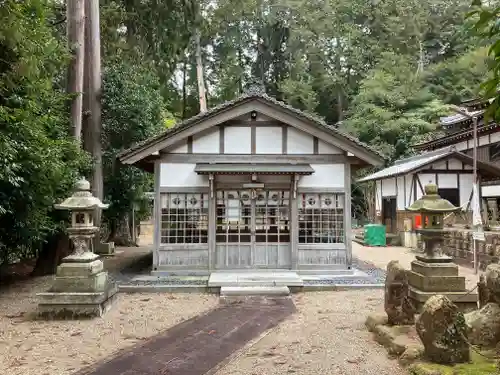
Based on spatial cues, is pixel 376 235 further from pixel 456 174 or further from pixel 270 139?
pixel 270 139

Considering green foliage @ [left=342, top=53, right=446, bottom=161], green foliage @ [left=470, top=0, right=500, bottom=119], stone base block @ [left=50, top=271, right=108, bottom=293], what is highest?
green foliage @ [left=342, top=53, right=446, bottom=161]

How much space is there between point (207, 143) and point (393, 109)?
991 inches

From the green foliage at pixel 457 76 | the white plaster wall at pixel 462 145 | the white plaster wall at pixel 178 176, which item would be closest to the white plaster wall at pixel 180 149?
the white plaster wall at pixel 178 176

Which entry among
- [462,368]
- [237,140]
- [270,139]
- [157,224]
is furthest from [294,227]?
[462,368]

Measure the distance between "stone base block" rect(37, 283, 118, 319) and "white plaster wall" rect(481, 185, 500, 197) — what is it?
731 inches

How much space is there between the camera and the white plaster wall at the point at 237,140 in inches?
471

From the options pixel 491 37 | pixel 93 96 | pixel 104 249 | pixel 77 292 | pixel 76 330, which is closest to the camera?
pixel 491 37

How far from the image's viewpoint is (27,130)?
8297 mm

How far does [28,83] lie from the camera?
8.80 meters

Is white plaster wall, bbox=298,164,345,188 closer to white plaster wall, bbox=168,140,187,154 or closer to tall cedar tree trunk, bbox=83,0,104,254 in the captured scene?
white plaster wall, bbox=168,140,187,154

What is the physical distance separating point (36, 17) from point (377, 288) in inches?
400

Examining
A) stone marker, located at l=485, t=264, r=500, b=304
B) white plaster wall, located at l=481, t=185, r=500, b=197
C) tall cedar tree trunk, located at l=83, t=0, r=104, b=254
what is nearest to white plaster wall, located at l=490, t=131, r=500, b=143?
white plaster wall, located at l=481, t=185, r=500, b=197

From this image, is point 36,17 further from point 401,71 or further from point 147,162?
point 401,71

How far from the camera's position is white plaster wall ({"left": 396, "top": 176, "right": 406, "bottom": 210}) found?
21.8m
